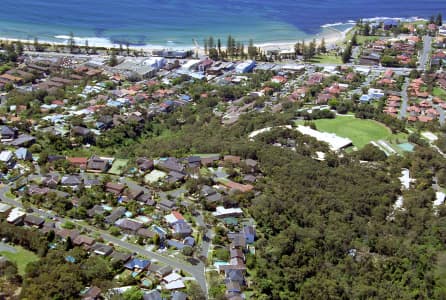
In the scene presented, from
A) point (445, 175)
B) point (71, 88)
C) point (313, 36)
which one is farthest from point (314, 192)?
point (313, 36)

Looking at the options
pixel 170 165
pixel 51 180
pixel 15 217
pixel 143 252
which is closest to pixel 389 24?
pixel 170 165

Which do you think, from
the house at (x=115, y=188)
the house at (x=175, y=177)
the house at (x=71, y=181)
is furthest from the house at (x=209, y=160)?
the house at (x=71, y=181)

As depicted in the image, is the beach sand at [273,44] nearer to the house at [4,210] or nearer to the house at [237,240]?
the house at [4,210]

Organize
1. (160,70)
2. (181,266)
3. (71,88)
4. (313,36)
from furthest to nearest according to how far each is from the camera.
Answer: (313,36) → (160,70) → (71,88) → (181,266)

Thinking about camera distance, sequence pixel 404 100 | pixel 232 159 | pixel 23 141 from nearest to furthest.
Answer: pixel 232 159
pixel 23 141
pixel 404 100

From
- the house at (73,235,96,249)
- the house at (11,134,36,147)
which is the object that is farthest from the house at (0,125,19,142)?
the house at (73,235,96,249)

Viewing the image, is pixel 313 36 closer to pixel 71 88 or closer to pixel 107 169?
pixel 71 88

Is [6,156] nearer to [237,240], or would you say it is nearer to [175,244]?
[175,244]
